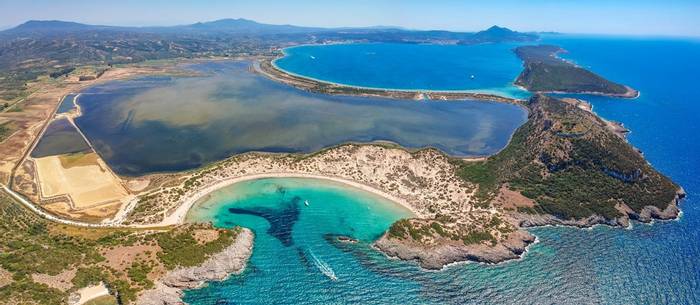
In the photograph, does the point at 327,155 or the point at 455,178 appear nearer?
the point at 455,178

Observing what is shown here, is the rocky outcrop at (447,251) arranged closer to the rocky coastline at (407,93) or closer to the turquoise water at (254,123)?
the turquoise water at (254,123)

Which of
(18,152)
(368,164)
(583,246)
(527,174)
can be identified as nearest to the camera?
(583,246)

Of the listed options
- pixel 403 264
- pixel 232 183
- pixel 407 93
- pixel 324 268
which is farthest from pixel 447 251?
pixel 407 93

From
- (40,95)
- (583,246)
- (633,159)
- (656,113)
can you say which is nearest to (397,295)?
(583,246)

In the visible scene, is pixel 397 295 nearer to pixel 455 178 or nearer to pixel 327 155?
pixel 455 178

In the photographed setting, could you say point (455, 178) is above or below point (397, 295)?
above

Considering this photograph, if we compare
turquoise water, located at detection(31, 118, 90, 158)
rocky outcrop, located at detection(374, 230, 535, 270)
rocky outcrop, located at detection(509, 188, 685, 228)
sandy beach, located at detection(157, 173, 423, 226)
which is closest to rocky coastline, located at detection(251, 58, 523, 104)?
sandy beach, located at detection(157, 173, 423, 226)
